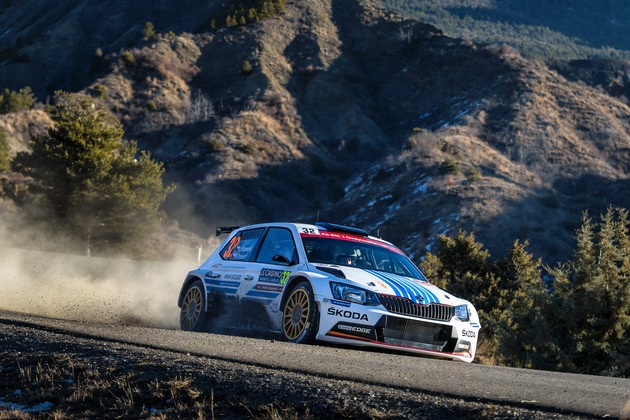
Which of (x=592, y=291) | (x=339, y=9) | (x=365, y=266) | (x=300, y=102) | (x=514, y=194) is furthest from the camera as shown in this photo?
(x=339, y=9)

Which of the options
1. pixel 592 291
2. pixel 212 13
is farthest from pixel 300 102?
pixel 592 291

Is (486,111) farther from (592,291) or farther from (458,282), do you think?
(592,291)

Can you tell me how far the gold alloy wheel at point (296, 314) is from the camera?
33.6ft

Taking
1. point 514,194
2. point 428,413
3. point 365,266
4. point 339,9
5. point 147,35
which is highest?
point 339,9

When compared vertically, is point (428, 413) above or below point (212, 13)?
below

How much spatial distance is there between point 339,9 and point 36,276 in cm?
8042

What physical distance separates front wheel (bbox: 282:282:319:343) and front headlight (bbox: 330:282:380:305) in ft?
0.90

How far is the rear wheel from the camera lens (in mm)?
12398

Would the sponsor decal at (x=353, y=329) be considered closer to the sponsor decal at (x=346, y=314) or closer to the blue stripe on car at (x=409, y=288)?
the sponsor decal at (x=346, y=314)

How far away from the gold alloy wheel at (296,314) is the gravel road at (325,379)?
1.82ft

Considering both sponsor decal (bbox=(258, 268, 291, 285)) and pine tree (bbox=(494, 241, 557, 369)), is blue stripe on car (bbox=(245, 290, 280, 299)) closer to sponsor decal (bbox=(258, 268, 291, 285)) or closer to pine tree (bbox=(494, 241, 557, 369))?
sponsor decal (bbox=(258, 268, 291, 285))

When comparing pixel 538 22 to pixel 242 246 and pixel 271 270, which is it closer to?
pixel 242 246

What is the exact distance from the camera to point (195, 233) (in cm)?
5850

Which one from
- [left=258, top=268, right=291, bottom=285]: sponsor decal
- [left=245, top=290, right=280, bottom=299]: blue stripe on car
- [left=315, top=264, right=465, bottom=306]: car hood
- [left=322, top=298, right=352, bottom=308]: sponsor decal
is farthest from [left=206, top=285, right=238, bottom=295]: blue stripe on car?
[left=322, top=298, right=352, bottom=308]: sponsor decal
